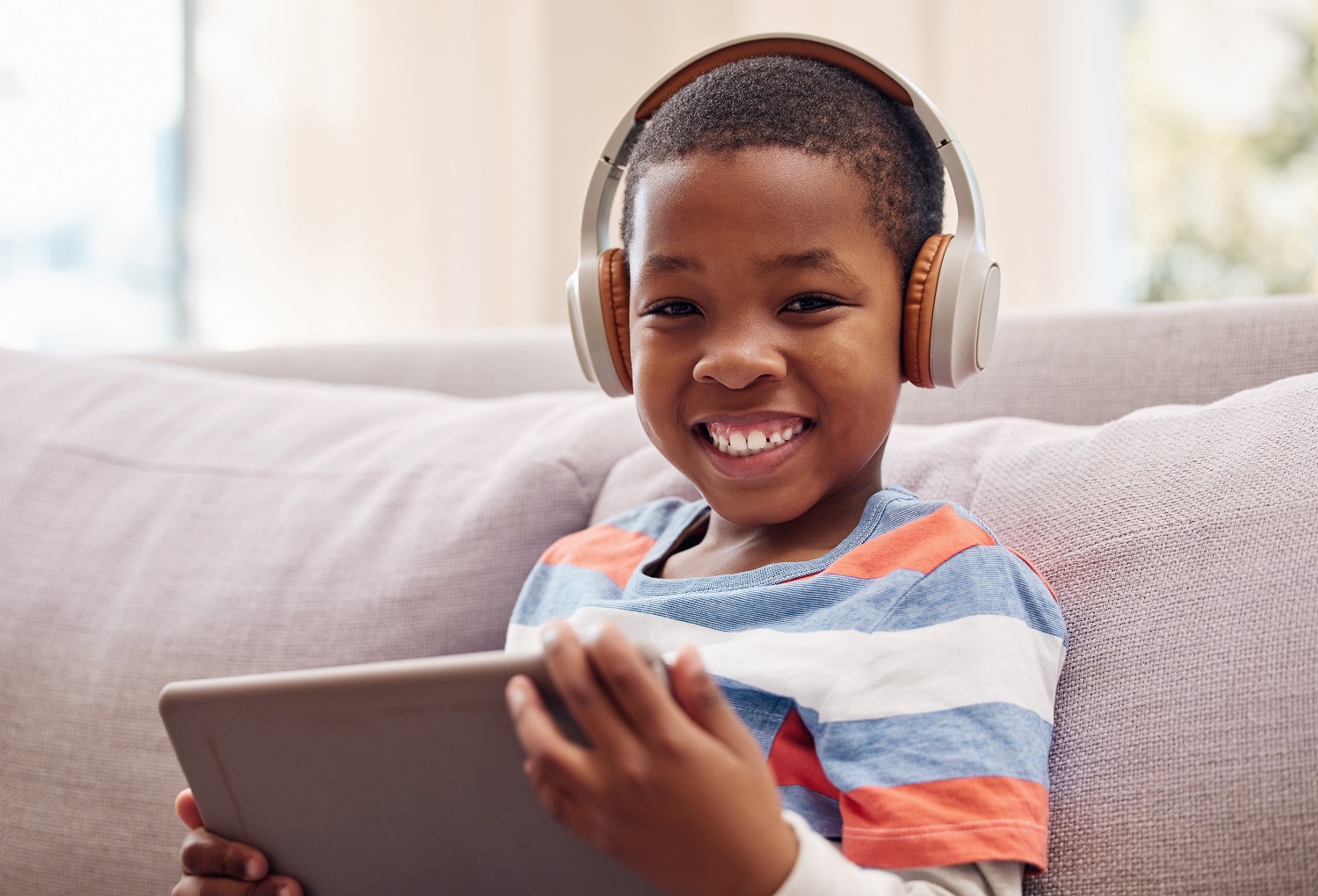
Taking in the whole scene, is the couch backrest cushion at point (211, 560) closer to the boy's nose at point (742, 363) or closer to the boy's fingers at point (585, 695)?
the boy's nose at point (742, 363)

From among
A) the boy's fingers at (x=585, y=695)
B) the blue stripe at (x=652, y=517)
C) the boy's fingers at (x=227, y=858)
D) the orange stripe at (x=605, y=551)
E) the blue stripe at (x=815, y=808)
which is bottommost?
the boy's fingers at (x=227, y=858)

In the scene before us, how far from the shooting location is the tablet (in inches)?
22.0

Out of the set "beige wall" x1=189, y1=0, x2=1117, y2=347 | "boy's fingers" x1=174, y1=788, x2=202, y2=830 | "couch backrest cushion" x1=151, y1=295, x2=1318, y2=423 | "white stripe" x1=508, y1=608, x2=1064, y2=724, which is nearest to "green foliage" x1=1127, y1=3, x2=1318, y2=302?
"beige wall" x1=189, y1=0, x2=1117, y2=347

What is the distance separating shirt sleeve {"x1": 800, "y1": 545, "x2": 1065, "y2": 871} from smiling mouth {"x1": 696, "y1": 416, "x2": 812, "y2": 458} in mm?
146

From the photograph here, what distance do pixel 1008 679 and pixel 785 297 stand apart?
0.28 metres

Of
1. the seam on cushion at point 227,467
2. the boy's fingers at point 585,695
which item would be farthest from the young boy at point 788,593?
the seam on cushion at point 227,467

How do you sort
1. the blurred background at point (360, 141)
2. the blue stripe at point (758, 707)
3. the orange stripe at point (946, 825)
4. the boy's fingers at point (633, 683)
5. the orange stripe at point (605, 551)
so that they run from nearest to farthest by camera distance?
the boy's fingers at point (633, 683) → the orange stripe at point (946, 825) → the blue stripe at point (758, 707) → the orange stripe at point (605, 551) → the blurred background at point (360, 141)

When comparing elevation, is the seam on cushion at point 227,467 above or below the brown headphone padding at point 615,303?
below

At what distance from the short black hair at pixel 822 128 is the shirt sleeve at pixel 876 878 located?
406 mm

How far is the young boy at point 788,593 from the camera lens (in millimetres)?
519

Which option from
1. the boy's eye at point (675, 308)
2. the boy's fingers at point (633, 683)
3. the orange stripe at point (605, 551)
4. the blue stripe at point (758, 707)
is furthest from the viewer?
the orange stripe at point (605, 551)

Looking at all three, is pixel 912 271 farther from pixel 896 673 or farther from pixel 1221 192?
pixel 1221 192

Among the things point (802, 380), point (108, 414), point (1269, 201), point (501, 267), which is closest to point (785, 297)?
point (802, 380)

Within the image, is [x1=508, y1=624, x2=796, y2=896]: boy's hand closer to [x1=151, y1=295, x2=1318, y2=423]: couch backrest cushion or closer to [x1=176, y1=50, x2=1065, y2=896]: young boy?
[x1=176, y1=50, x2=1065, y2=896]: young boy
